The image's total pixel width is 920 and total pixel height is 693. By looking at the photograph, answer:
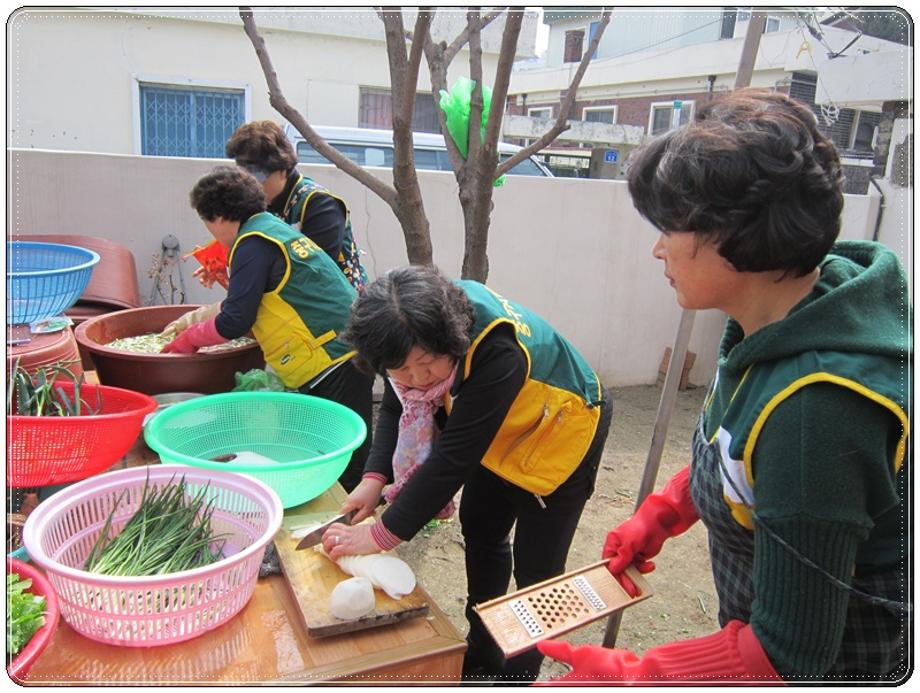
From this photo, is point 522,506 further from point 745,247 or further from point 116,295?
point 116,295

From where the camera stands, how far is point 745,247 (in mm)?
970

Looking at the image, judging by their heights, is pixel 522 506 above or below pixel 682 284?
below

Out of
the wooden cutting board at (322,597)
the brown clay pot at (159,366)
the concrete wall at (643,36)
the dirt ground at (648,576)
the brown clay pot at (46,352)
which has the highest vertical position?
the concrete wall at (643,36)

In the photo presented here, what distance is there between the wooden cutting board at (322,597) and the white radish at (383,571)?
15 mm

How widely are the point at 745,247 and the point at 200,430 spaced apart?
1571 mm

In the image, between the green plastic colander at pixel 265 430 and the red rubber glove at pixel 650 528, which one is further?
the green plastic colander at pixel 265 430

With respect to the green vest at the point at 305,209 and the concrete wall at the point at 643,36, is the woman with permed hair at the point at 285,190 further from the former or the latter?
the concrete wall at the point at 643,36

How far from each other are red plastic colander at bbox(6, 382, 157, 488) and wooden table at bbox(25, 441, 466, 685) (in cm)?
37

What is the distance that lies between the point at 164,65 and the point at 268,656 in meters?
10.8

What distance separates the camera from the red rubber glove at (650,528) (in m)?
1.48

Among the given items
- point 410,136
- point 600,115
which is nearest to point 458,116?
point 410,136

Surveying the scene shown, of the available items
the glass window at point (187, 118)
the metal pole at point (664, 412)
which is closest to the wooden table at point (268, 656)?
the metal pole at point (664, 412)

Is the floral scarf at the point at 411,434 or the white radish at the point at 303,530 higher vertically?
the floral scarf at the point at 411,434

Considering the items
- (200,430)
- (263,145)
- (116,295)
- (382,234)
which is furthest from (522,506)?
(382,234)
